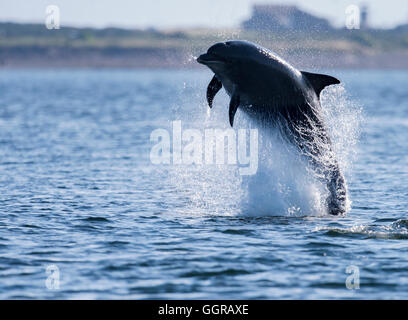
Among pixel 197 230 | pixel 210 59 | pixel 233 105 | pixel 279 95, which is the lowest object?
pixel 197 230

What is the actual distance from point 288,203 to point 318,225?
161 centimetres

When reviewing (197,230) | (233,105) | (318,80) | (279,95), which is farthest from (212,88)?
(197,230)

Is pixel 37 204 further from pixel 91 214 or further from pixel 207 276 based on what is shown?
pixel 207 276

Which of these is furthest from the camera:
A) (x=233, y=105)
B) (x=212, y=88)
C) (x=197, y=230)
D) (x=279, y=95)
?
(x=212, y=88)

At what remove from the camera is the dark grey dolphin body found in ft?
60.6

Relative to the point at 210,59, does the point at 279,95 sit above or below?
below

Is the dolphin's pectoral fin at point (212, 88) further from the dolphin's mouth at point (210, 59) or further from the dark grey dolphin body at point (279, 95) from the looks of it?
the dolphin's mouth at point (210, 59)

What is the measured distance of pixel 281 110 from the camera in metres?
19.2

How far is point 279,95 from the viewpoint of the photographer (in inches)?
748

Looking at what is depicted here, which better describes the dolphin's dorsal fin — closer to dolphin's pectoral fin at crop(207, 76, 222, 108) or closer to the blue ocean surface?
the blue ocean surface

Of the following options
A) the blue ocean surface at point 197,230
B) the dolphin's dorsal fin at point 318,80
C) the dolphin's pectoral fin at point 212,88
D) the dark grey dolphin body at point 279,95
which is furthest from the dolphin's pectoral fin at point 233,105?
the dolphin's dorsal fin at point 318,80

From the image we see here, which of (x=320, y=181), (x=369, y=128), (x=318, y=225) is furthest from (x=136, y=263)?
(x=369, y=128)

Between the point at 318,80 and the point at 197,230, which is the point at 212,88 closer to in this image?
the point at 318,80

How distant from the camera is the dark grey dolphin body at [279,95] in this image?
18.5m
